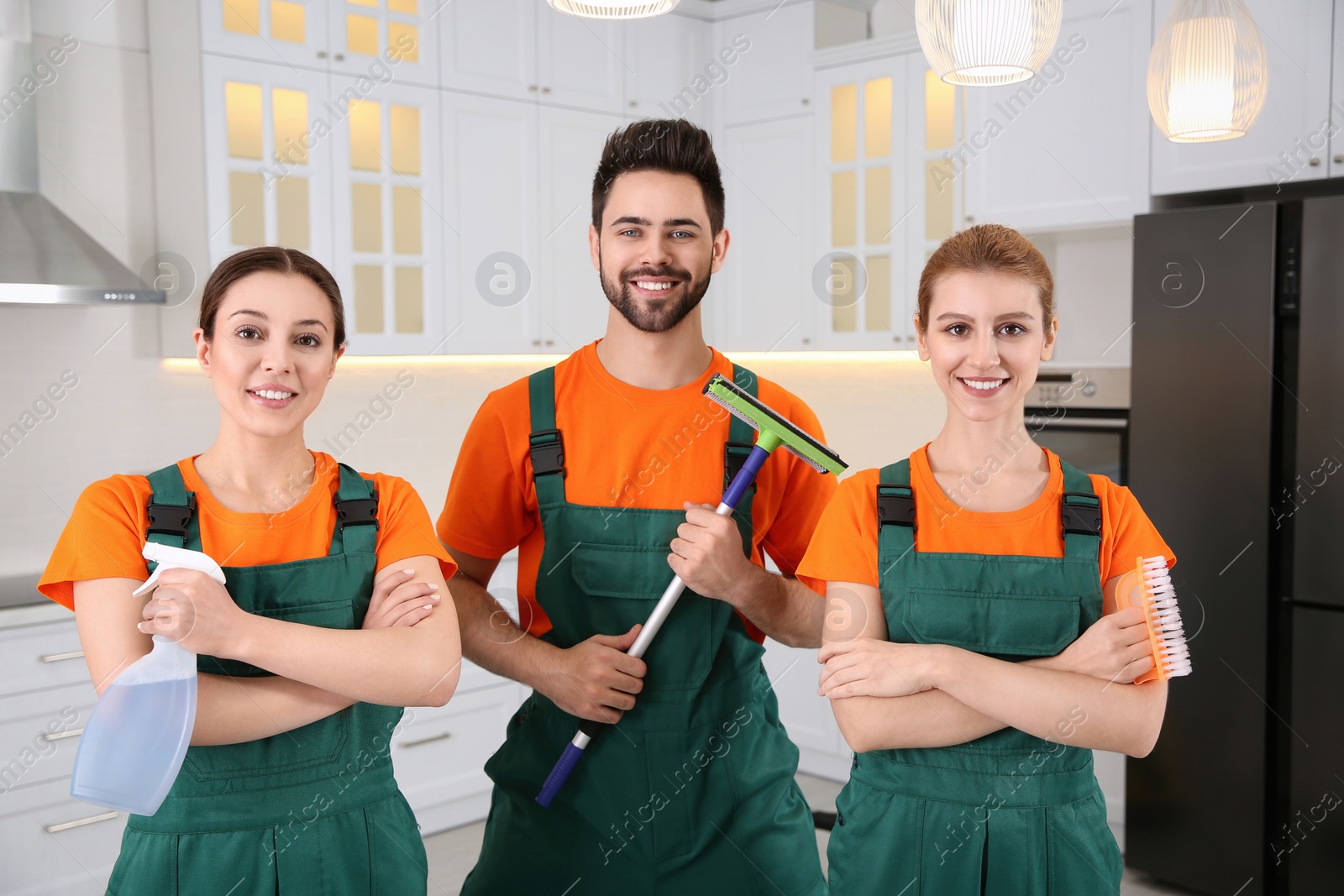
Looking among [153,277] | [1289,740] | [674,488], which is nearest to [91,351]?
[153,277]

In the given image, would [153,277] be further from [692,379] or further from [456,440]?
[692,379]

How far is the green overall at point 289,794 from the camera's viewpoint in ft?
3.97

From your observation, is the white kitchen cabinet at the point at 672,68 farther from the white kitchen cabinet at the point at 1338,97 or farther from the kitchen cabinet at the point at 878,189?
the white kitchen cabinet at the point at 1338,97

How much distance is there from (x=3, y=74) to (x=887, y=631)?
8.12 ft

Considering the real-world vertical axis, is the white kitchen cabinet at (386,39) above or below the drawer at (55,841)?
above

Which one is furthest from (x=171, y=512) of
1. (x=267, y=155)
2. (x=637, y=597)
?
(x=267, y=155)

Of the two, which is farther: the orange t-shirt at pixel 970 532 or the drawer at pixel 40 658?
the drawer at pixel 40 658

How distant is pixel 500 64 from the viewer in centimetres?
340

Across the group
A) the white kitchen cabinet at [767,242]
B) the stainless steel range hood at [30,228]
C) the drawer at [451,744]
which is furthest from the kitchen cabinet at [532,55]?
the drawer at [451,744]

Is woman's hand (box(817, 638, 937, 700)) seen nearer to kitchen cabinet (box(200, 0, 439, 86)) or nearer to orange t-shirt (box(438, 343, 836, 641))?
orange t-shirt (box(438, 343, 836, 641))

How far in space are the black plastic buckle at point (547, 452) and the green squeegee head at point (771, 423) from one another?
24 cm

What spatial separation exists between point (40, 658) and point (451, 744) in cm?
112

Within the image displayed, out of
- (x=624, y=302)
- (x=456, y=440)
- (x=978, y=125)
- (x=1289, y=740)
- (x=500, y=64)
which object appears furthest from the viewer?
(x=456, y=440)

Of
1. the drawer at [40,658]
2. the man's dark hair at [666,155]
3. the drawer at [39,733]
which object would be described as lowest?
the drawer at [39,733]
